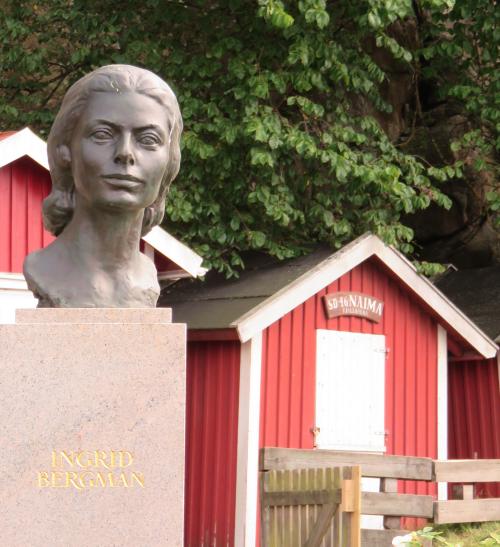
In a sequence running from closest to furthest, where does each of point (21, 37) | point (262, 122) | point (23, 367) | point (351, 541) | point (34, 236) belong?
point (23, 367)
point (351, 541)
point (34, 236)
point (262, 122)
point (21, 37)

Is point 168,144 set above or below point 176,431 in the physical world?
above

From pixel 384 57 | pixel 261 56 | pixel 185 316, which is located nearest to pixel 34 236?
pixel 185 316

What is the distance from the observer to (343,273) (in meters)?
14.6

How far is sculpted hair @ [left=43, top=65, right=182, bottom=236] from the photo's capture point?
661 centimetres

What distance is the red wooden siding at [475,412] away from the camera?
16.6 m

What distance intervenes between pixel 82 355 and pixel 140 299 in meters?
0.67

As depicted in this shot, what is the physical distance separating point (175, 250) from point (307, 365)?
Answer: 6.97ft

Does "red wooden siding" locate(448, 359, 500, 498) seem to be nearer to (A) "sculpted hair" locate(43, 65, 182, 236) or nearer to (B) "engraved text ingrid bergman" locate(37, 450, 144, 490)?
(A) "sculpted hair" locate(43, 65, 182, 236)

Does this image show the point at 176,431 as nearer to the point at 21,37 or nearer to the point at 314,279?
the point at 314,279

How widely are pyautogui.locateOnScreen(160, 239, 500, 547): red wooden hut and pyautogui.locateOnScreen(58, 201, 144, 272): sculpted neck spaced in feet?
21.5

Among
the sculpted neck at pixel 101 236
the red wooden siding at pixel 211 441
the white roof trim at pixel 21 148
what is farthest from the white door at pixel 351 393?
the sculpted neck at pixel 101 236

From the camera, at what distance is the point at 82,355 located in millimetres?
6258

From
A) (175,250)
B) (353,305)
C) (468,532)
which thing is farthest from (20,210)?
(468,532)

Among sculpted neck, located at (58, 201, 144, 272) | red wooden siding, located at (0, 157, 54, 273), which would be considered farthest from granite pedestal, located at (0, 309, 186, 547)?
red wooden siding, located at (0, 157, 54, 273)
